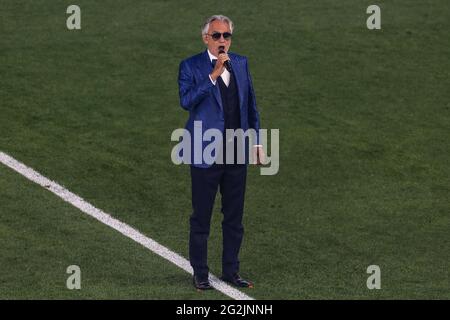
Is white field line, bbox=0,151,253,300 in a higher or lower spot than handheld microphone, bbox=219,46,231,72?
lower

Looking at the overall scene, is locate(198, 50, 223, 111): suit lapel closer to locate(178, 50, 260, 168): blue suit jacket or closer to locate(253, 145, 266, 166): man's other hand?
locate(178, 50, 260, 168): blue suit jacket

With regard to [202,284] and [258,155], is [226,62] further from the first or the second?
[202,284]

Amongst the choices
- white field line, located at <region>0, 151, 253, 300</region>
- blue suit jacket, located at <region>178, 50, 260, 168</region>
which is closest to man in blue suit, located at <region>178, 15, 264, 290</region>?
blue suit jacket, located at <region>178, 50, 260, 168</region>

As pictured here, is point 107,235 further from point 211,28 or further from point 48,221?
point 211,28

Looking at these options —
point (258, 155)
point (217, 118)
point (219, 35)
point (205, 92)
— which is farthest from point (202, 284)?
point (219, 35)

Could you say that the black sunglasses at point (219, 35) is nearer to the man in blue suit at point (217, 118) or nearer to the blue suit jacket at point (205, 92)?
the man in blue suit at point (217, 118)

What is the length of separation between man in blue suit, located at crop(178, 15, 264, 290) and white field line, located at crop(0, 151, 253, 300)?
27 centimetres

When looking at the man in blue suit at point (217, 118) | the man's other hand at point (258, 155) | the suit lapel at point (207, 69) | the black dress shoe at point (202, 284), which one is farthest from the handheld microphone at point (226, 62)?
the black dress shoe at point (202, 284)

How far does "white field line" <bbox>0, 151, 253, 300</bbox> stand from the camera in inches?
479

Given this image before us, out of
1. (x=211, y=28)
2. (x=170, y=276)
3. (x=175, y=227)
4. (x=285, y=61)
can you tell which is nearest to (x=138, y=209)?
(x=175, y=227)

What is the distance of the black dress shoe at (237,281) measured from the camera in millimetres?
12172

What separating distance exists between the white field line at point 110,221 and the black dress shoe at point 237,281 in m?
0.05

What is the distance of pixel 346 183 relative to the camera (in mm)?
15516

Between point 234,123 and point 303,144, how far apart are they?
473 cm
